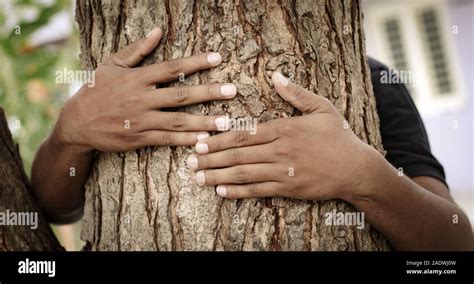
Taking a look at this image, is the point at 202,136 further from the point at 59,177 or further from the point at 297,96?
the point at 59,177

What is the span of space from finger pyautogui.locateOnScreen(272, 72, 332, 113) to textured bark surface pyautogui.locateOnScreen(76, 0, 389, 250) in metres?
0.04

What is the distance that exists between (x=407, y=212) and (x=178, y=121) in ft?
2.46

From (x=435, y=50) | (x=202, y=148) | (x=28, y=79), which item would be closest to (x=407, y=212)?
(x=202, y=148)

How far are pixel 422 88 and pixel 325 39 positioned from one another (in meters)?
8.53

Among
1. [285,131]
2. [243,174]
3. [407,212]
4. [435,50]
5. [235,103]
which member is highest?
[435,50]

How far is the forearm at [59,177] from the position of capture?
6.93 ft

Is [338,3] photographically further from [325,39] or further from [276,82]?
[276,82]

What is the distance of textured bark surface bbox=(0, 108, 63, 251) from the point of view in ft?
6.86

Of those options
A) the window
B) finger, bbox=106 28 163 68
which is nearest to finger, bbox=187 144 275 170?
finger, bbox=106 28 163 68

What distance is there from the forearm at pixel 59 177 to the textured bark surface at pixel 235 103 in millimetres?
151

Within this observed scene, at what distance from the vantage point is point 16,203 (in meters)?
2.16

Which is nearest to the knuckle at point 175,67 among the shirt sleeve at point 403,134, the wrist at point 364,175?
the wrist at point 364,175

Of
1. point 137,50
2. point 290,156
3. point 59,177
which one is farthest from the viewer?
point 59,177
